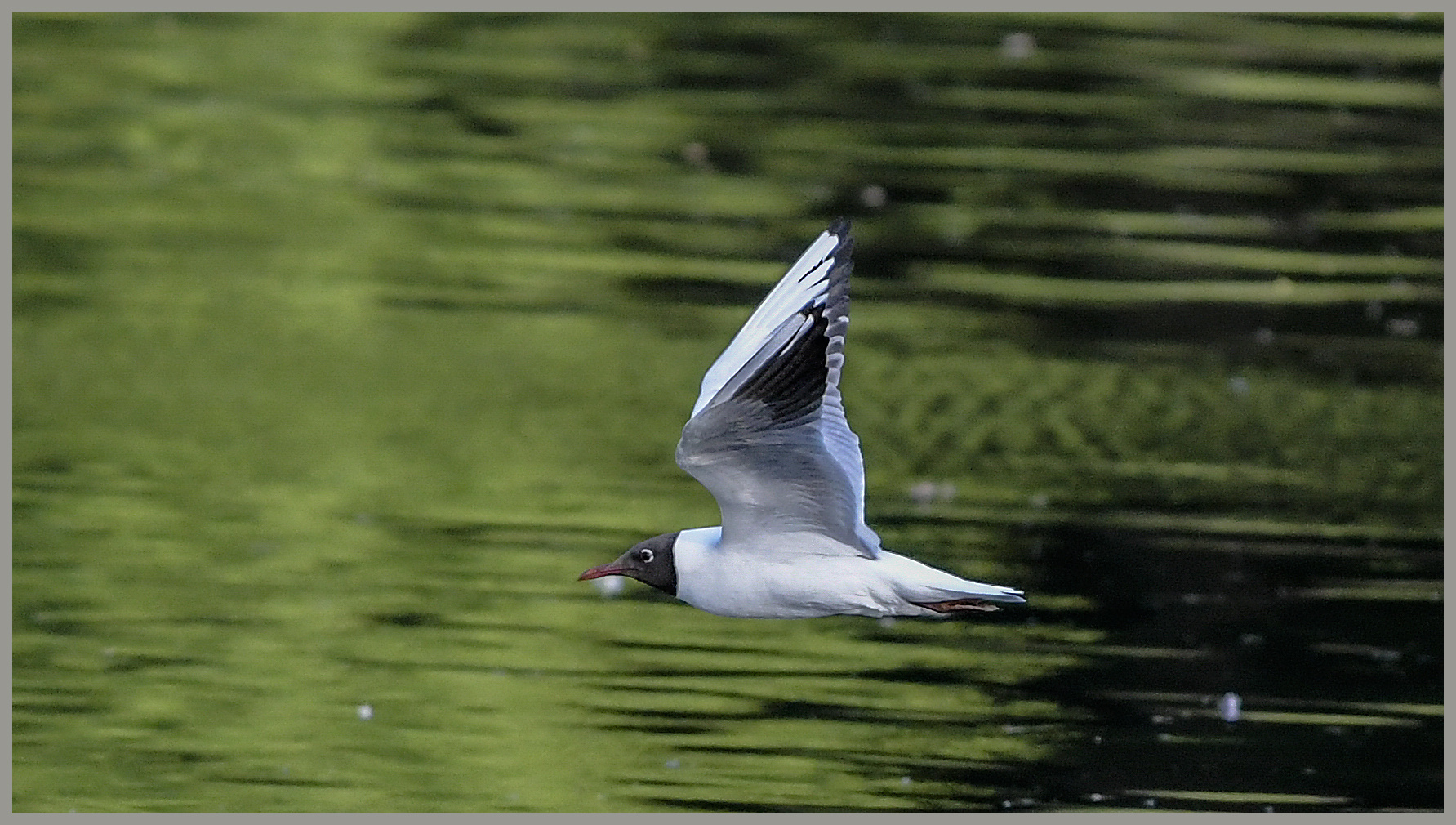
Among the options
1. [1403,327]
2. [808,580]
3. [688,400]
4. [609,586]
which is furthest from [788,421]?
[1403,327]

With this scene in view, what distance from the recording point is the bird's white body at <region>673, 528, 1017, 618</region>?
23.2 feet

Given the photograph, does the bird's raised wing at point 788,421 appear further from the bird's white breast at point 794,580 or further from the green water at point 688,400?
the green water at point 688,400

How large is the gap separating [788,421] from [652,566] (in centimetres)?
88

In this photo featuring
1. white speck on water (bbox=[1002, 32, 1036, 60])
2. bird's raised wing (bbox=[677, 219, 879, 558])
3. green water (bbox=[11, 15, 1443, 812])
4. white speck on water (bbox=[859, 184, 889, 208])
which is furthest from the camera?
white speck on water (bbox=[1002, 32, 1036, 60])

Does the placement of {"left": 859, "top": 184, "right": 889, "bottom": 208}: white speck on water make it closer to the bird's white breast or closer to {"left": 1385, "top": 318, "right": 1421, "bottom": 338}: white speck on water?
{"left": 1385, "top": 318, "right": 1421, "bottom": 338}: white speck on water

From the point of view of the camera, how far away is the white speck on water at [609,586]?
33.6 feet

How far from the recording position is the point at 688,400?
41.9 ft

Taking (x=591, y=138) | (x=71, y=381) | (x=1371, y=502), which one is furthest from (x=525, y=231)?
(x=1371, y=502)

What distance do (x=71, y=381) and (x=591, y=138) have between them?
5710 millimetres

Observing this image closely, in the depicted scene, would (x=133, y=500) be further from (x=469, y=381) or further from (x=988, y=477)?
(x=988, y=477)

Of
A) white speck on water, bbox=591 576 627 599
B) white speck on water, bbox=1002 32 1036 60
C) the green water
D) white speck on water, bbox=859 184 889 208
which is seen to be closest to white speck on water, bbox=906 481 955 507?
the green water

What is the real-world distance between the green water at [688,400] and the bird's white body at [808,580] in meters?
1.36

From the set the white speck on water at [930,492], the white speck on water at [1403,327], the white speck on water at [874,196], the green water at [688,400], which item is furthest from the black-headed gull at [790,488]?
the white speck on water at [874,196]

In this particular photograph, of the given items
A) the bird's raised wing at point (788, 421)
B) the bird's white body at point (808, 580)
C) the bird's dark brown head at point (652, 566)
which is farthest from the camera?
the bird's dark brown head at point (652, 566)
